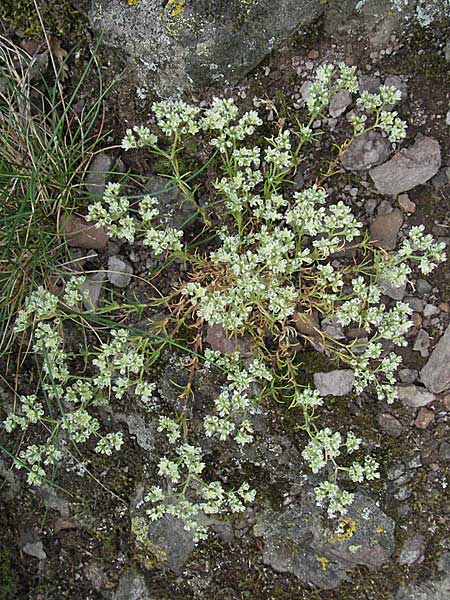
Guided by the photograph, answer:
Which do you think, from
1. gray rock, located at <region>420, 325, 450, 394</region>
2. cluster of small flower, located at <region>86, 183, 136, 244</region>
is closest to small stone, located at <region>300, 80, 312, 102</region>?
cluster of small flower, located at <region>86, 183, 136, 244</region>

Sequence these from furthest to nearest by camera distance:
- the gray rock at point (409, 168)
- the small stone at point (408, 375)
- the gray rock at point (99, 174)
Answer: the gray rock at point (99, 174), the small stone at point (408, 375), the gray rock at point (409, 168)

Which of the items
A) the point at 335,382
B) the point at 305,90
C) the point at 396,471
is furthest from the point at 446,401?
the point at 305,90

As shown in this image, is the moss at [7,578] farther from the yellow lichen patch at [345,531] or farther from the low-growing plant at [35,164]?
the yellow lichen patch at [345,531]

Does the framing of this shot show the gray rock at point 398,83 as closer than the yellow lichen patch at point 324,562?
Yes

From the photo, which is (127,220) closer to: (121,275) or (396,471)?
(121,275)

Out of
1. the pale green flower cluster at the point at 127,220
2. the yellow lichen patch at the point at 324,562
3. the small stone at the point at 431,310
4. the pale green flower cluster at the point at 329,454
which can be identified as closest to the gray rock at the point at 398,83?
the small stone at the point at 431,310

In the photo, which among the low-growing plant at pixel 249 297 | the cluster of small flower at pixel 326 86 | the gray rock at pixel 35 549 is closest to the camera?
the cluster of small flower at pixel 326 86

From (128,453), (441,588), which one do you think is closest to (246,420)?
(128,453)
